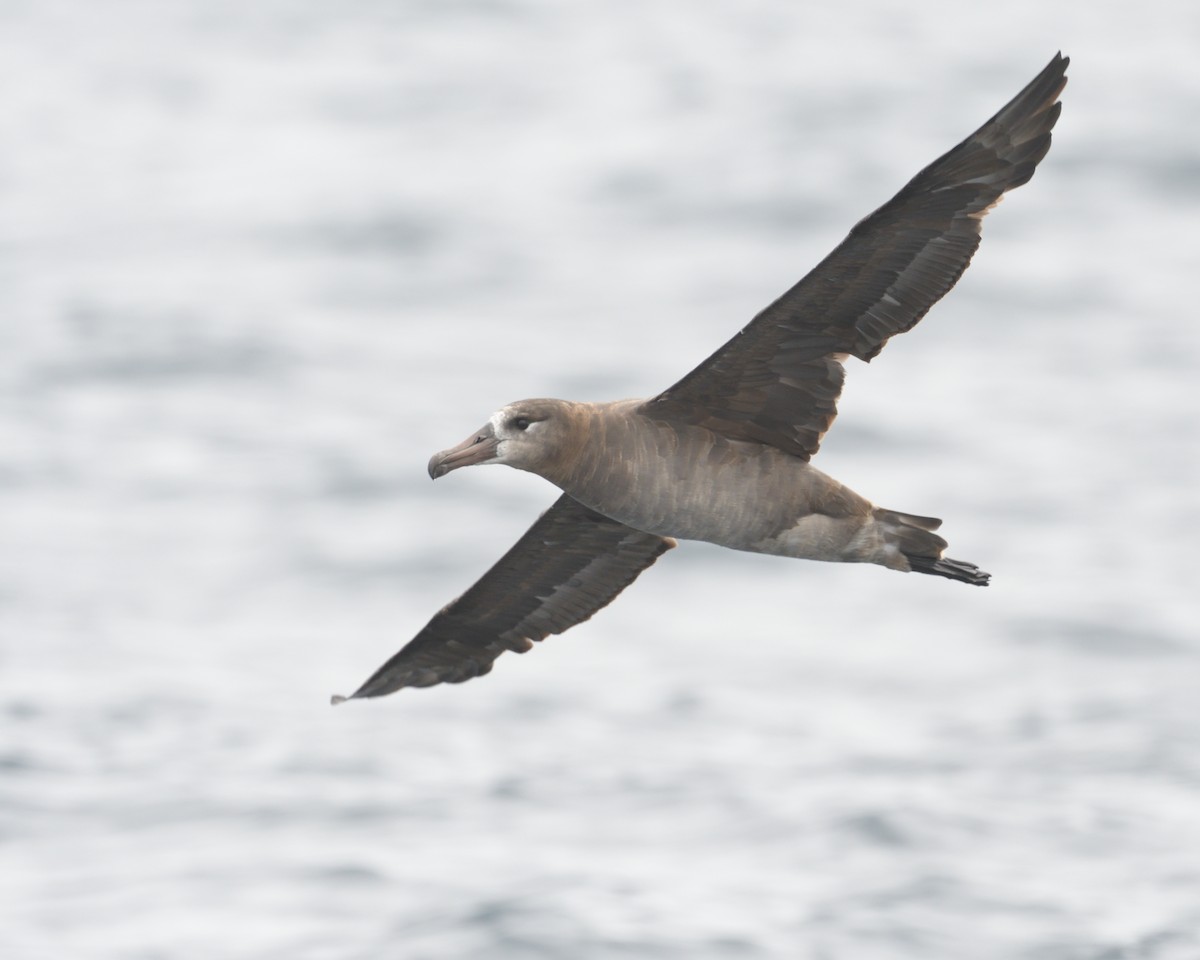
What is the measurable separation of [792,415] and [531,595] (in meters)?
2.44

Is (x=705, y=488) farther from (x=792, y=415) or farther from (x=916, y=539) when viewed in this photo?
(x=916, y=539)

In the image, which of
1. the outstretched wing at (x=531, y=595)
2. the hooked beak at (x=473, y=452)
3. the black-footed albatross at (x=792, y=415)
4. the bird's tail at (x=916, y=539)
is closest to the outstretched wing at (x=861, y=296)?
the black-footed albatross at (x=792, y=415)

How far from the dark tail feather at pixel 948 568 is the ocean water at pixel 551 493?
8225mm

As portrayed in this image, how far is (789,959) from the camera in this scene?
20406mm

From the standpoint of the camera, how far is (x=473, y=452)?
1099cm

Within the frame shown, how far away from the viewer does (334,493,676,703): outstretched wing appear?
42.0 ft

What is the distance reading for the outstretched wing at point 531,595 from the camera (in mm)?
12812

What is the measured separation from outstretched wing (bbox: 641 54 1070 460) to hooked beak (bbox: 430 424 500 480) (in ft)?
2.72

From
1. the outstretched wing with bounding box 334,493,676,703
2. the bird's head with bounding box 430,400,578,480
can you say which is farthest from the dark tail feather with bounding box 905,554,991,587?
the bird's head with bounding box 430,400,578,480

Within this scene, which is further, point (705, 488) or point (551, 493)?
point (551, 493)

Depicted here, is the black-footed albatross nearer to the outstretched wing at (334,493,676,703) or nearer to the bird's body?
the bird's body

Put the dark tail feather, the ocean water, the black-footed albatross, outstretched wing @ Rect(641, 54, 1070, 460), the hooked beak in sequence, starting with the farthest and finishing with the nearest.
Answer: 1. the ocean water
2. the dark tail feather
3. the hooked beak
4. the black-footed albatross
5. outstretched wing @ Rect(641, 54, 1070, 460)

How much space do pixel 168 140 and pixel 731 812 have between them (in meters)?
22.2

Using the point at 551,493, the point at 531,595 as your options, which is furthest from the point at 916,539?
the point at 551,493
